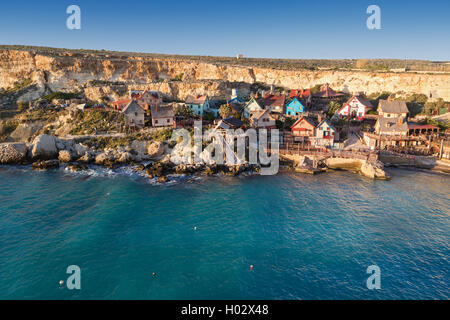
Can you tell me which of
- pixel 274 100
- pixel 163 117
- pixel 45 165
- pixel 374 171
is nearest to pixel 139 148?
pixel 163 117

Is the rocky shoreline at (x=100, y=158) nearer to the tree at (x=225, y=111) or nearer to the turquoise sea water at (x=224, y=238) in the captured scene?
the turquoise sea water at (x=224, y=238)

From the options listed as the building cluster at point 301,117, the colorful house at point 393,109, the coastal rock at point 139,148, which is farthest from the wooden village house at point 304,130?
the coastal rock at point 139,148

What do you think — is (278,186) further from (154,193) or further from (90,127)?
(90,127)

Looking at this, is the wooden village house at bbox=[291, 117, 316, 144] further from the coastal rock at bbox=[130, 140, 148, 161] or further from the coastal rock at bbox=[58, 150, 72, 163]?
the coastal rock at bbox=[58, 150, 72, 163]

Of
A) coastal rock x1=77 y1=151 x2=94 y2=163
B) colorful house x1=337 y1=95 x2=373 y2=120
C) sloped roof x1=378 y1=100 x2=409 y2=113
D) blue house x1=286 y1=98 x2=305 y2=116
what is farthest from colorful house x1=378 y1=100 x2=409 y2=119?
coastal rock x1=77 y1=151 x2=94 y2=163

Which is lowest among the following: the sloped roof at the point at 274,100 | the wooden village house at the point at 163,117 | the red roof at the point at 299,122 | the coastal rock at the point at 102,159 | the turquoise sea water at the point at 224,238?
the turquoise sea water at the point at 224,238

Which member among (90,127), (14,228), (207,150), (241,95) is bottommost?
(14,228)

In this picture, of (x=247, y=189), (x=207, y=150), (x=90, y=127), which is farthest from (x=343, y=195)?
(x=90, y=127)
